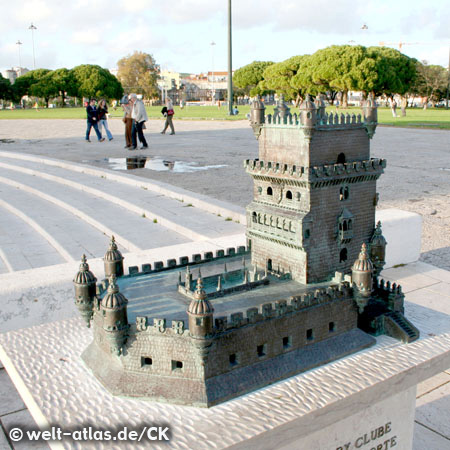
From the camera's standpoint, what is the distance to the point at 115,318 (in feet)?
8.95

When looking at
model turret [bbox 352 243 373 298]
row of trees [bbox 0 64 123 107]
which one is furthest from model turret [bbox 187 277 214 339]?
row of trees [bbox 0 64 123 107]

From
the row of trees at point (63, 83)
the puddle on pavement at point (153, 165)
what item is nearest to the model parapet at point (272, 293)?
the puddle on pavement at point (153, 165)

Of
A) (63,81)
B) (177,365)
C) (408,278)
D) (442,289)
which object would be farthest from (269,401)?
(63,81)

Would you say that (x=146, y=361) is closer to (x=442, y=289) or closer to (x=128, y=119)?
(x=442, y=289)

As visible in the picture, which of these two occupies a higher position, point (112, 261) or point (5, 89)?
point (5, 89)

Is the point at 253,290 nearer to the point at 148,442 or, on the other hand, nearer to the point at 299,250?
the point at 299,250

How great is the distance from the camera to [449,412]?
17.2 ft

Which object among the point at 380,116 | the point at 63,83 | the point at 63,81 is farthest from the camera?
the point at 63,83

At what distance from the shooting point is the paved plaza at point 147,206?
20.2 feet

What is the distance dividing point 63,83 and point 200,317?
113903 millimetres

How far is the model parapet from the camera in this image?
2.75 meters

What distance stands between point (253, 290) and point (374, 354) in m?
0.88

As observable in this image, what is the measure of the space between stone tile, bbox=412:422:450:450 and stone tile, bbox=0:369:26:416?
3824mm

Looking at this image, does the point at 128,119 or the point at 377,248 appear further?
the point at 128,119
